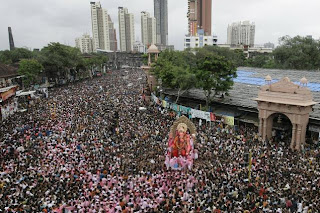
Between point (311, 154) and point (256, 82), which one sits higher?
point (256, 82)

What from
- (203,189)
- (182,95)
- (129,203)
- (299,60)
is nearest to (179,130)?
(203,189)

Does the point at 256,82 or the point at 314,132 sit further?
the point at 256,82

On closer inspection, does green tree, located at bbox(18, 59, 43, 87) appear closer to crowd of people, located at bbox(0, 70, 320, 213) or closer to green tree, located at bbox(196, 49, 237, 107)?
crowd of people, located at bbox(0, 70, 320, 213)

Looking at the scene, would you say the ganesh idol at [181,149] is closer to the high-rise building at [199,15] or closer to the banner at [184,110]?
the banner at [184,110]

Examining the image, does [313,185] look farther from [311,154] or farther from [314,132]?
[314,132]

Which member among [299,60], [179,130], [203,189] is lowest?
[203,189]

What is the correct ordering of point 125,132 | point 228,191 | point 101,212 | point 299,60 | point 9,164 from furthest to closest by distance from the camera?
point 299,60 < point 125,132 < point 9,164 < point 228,191 < point 101,212

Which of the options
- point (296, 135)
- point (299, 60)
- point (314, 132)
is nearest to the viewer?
point (296, 135)

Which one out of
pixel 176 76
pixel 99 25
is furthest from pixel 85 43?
pixel 176 76
